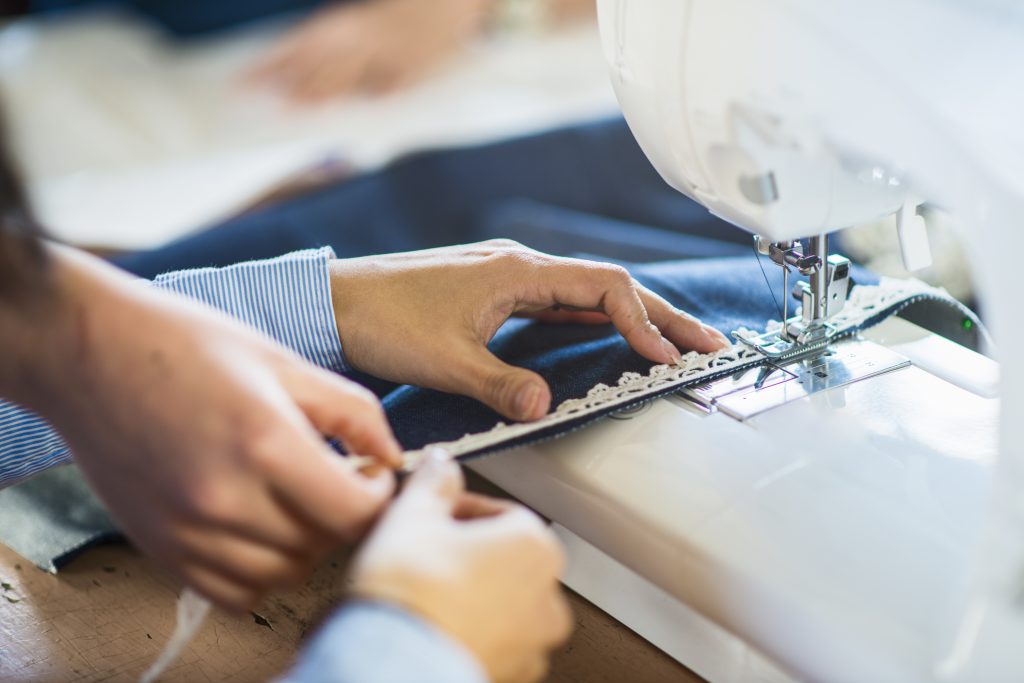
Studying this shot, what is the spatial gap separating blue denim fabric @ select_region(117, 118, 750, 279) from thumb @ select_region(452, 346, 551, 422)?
0.54 m

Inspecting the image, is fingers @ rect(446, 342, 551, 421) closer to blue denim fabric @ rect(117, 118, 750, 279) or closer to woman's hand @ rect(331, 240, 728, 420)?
woman's hand @ rect(331, 240, 728, 420)

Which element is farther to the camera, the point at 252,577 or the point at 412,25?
the point at 412,25

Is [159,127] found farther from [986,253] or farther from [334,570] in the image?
[986,253]

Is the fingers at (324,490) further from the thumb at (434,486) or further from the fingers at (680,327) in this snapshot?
the fingers at (680,327)

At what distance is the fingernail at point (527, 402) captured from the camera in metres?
0.64

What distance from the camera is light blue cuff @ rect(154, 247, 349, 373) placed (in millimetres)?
715

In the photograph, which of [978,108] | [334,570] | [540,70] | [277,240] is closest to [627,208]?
[277,240]

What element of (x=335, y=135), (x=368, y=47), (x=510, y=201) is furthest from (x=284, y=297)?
(x=368, y=47)

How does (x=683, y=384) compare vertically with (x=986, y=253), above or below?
below

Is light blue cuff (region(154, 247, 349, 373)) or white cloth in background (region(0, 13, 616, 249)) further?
white cloth in background (region(0, 13, 616, 249))

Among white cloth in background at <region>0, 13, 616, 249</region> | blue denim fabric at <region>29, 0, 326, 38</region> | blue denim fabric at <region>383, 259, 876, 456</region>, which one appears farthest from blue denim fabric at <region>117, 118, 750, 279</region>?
blue denim fabric at <region>29, 0, 326, 38</region>

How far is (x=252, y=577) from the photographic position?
1.60 feet

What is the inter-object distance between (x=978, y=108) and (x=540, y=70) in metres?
1.64

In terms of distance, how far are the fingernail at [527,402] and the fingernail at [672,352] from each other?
0.36 ft
